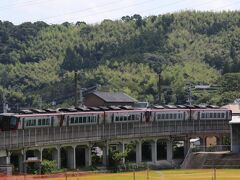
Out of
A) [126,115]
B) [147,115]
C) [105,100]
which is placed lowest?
[147,115]

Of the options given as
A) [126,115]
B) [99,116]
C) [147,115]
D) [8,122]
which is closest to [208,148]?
[147,115]

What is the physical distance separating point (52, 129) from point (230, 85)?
9216 cm

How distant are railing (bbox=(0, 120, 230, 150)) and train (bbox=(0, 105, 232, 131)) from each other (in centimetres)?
54

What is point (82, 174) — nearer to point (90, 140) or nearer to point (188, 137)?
point (90, 140)

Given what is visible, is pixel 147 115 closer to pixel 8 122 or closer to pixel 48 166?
pixel 48 166

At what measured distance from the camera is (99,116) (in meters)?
83.8

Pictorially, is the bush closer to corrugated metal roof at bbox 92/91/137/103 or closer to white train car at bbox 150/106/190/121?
white train car at bbox 150/106/190/121

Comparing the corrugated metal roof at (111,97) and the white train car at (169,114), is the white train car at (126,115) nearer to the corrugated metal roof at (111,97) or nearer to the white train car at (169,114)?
the white train car at (169,114)

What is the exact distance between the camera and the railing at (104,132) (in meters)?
71.9

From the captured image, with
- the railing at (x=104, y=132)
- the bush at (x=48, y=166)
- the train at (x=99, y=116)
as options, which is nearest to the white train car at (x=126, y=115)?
the train at (x=99, y=116)

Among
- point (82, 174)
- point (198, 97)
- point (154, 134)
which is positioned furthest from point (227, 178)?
point (198, 97)

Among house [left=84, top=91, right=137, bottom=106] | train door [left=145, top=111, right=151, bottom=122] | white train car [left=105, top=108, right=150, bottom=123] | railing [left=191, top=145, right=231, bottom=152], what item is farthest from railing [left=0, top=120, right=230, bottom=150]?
house [left=84, top=91, right=137, bottom=106]

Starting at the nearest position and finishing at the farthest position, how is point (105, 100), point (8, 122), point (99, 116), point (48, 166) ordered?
point (8, 122) → point (48, 166) → point (99, 116) → point (105, 100)

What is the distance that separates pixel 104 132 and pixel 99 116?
6.47 feet
